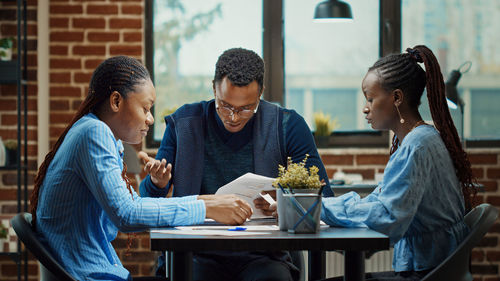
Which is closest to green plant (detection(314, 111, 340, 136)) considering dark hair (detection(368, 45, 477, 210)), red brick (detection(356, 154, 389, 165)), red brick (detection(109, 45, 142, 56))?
red brick (detection(356, 154, 389, 165))

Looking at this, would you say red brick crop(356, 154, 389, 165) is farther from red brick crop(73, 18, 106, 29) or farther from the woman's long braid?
the woman's long braid

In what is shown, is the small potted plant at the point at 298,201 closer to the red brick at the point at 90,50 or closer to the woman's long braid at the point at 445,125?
the woman's long braid at the point at 445,125

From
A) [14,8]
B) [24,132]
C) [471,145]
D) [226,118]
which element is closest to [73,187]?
[226,118]

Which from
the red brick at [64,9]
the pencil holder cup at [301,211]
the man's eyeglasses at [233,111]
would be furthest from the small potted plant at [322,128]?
the pencil holder cup at [301,211]

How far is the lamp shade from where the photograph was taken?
3.97 meters

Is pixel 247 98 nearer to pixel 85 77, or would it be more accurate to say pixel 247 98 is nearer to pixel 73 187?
pixel 73 187

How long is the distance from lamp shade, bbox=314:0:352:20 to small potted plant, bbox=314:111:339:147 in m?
0.63

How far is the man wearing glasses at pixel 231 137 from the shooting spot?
222 centimetres

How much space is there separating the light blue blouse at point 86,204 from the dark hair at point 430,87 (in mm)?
797

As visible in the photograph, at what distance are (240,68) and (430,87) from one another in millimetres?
688

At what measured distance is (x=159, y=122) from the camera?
168 inches

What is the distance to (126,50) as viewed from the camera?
4133 millimetres

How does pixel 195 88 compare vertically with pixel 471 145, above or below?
above

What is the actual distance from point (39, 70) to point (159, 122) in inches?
32.7
